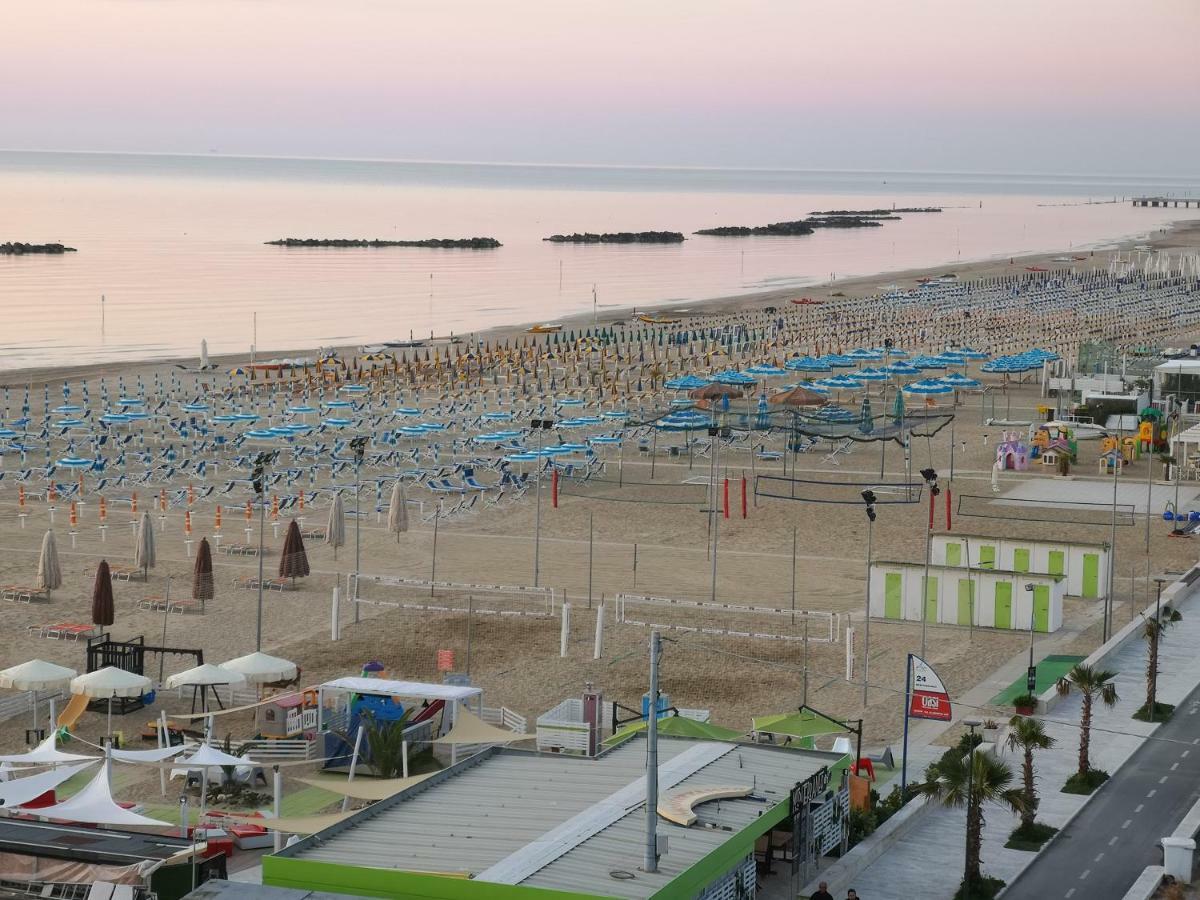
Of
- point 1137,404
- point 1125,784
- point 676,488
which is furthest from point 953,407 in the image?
point 1125,784

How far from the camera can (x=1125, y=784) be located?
977 inches

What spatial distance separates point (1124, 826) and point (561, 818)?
752cm

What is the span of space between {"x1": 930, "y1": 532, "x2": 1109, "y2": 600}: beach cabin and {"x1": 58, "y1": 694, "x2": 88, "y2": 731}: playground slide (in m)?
17.8

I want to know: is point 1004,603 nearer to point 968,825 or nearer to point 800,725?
point 800,725

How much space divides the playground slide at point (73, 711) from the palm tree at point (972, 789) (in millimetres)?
12493

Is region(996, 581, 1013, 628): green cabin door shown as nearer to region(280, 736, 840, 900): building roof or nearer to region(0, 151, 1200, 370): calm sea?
region(280, 736, 840, 900): building roof

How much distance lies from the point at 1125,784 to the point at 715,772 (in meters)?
6.45

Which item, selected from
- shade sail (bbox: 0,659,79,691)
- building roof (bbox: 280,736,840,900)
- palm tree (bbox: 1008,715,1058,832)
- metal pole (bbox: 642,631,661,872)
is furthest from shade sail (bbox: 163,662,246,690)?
palm tree (bbox: 1008,715,1058,832)

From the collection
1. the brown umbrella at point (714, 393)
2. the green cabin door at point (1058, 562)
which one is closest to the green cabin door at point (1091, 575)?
the green cabin door at point (1058, 562)

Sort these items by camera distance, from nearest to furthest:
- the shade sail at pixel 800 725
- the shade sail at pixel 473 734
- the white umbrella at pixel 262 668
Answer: the shade sail at pixel 473 734 → the shade sail at pixel 800 725 → the white umbrella at pixel 262 668

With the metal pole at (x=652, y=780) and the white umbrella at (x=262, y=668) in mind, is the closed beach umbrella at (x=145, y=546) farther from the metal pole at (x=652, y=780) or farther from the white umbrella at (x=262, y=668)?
the metal pole at (x=652, y=780)

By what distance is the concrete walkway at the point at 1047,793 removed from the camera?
2128 cm

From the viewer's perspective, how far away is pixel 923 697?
81.8 ft

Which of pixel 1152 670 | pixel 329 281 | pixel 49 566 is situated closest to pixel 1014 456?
pixel 1152 670
